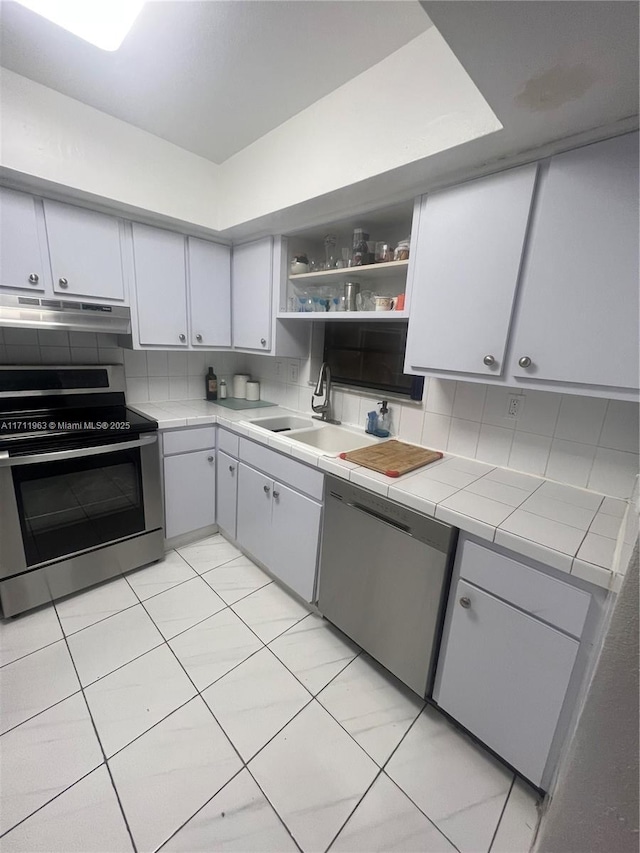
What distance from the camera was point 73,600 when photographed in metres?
1.83

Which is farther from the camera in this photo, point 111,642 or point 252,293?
point 252,293

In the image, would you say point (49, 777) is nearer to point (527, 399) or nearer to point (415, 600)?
point (415, 600)

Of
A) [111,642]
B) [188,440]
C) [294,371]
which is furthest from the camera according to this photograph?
[294,371]

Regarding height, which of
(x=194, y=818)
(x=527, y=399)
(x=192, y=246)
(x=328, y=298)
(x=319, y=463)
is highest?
(x=192, y=246)

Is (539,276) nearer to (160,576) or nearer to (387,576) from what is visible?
(387,576)

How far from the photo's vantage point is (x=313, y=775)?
1161 mm

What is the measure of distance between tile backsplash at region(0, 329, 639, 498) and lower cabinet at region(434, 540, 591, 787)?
0.59 meters

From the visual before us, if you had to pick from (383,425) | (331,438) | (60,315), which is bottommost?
(331,438)

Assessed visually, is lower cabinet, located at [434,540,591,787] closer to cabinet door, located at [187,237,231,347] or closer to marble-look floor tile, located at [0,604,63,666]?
marble-look floor tile, located at [0,604,63,666]

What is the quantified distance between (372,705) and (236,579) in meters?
1.02

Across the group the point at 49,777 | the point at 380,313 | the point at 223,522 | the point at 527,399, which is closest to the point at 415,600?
the point at 527,399

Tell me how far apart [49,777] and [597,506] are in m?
2.10

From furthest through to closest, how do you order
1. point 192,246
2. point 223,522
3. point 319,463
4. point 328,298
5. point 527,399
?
point 223,522
point 192,246
point 328,298
point 319,463
point 527,399

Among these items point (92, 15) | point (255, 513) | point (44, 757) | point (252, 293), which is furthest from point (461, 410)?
point (44, 757)
